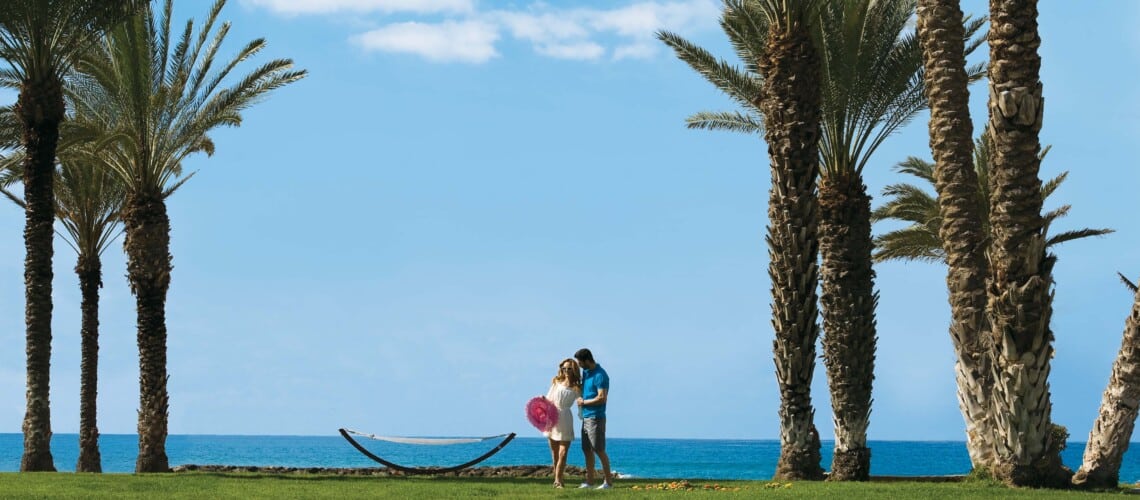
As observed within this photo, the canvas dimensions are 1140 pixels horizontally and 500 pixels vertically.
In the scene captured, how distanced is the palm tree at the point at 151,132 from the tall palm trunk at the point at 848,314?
12387mm

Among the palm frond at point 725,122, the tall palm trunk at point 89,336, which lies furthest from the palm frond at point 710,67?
the tall palm trunk at point 89,336

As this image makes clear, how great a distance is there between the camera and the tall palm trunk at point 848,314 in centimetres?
2025

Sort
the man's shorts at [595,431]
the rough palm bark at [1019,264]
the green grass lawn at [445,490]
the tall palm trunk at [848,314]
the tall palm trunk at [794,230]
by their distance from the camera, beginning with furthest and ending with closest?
the tall palm trunk at [848,314], the tall palm trunk at [794,230], the man's shorts at [595,431], the rough palm bark at [1019,264], the green grass lawn at [445,490]

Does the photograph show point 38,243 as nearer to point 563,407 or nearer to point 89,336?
point 89,336

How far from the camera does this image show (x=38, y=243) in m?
Answer: 24.0

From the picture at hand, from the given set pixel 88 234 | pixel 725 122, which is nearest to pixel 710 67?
pixel 725 122

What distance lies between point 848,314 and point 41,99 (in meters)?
16.0

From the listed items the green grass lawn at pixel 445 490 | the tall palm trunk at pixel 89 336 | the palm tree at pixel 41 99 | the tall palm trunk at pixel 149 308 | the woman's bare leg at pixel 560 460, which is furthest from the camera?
the tall palm trunk at pixel 89 336

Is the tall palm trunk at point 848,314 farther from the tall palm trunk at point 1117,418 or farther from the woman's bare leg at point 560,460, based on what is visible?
the woman's bare leg at point 560,460

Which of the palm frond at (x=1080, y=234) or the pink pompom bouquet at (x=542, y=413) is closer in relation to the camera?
the pink pompom bouquet at (x=542, y=413)

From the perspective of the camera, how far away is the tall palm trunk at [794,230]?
19.1 meters

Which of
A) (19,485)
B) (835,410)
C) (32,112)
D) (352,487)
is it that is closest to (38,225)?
(32,112)

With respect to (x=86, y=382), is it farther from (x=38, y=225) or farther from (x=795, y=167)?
(x=795, y=167)

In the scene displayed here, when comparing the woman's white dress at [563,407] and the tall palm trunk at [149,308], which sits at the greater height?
the tall palm trunk at [149,308]
